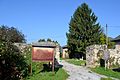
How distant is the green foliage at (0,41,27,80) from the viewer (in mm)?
15195

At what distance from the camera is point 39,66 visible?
2123 centimetres

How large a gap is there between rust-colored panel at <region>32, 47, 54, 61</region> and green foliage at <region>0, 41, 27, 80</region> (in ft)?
5.71

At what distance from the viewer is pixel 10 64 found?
16156 mm

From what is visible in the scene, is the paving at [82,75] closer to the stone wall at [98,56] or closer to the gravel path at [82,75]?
the gravel path at [82,75]

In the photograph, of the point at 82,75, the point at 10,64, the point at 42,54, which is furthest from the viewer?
the point at 82,75

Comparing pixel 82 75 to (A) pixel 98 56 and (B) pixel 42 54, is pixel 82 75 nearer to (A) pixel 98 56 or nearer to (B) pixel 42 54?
(B) pixel 42 54

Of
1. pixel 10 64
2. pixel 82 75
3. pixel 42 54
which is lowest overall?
pixel 82 75

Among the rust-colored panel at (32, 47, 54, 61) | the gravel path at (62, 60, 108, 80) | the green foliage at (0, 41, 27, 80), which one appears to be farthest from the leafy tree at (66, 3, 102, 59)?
the green foliage at (0, 41, 27, 80)

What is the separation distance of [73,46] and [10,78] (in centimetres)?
3834

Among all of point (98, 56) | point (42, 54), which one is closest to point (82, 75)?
point (42, 54)

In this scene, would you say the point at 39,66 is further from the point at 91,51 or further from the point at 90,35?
the point at 90,35

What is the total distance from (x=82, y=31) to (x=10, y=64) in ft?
123

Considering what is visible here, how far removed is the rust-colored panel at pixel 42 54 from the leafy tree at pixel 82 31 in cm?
3197

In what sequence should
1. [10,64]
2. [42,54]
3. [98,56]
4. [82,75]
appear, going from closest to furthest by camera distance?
[10,64] < [42,54] < [82,75] < [98,56]
